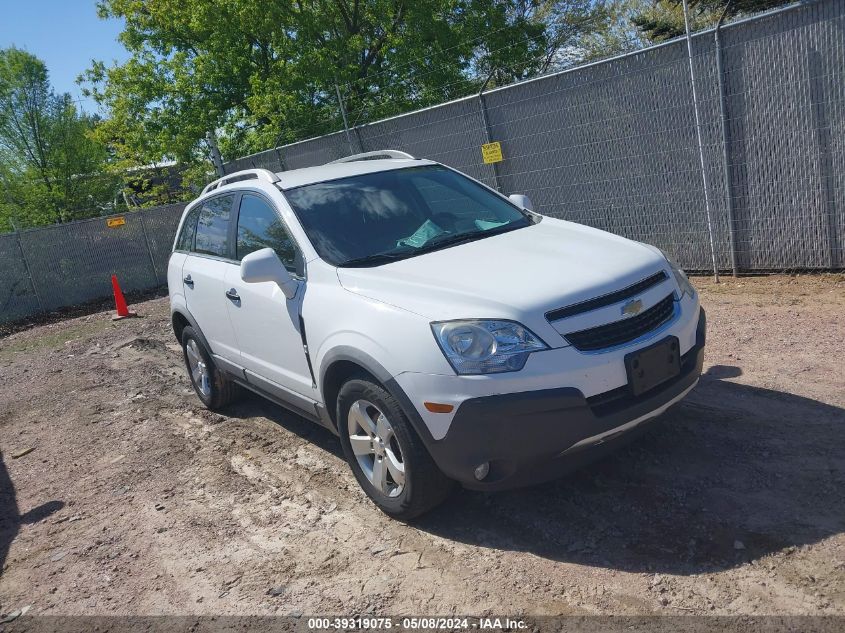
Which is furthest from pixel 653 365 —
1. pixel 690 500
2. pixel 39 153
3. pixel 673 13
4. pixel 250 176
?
pixel 673 13

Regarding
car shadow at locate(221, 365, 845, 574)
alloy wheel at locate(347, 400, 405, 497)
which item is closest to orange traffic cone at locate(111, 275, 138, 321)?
alloy wheel at locate(347, 400, 405, 497)

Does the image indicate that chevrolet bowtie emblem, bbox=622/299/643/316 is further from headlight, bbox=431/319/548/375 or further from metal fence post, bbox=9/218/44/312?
metal fence post, bbox=9/218/44/312

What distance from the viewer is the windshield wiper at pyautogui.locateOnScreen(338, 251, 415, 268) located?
4.12 m

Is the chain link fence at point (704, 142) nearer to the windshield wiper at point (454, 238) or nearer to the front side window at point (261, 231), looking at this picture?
the windshield wiper at point (454, 238)

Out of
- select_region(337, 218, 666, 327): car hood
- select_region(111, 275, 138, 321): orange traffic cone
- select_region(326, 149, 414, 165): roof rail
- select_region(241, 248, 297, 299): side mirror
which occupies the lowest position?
select_region(111, 275, 138, 321): orange traffic cone

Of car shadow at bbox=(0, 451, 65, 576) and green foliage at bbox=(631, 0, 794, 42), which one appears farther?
green foliage at bbox=(631, 0, 794, 42)

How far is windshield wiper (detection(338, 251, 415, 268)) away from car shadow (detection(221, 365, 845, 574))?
1365 millimetres

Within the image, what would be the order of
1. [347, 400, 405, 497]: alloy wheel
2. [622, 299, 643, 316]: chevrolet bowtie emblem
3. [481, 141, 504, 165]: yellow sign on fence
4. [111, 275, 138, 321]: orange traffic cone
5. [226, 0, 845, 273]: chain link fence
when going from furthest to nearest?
[111, 275, 138, 321]: orange traffic cone
[481, 141, 504, 165]: yellow sign on fence
[226, 0, 845, 273]: chain link fence
[347, 400, 405, 497]: alloy wheel
[622, 299, 643, 316]: chevrolet bowtie emblem

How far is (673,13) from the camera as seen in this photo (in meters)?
30.1

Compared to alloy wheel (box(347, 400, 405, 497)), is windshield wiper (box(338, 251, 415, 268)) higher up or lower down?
higher up

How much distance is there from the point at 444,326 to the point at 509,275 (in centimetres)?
50

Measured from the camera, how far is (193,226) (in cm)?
614

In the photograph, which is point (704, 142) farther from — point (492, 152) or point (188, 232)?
point (188, 232)

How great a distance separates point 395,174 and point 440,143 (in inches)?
227
